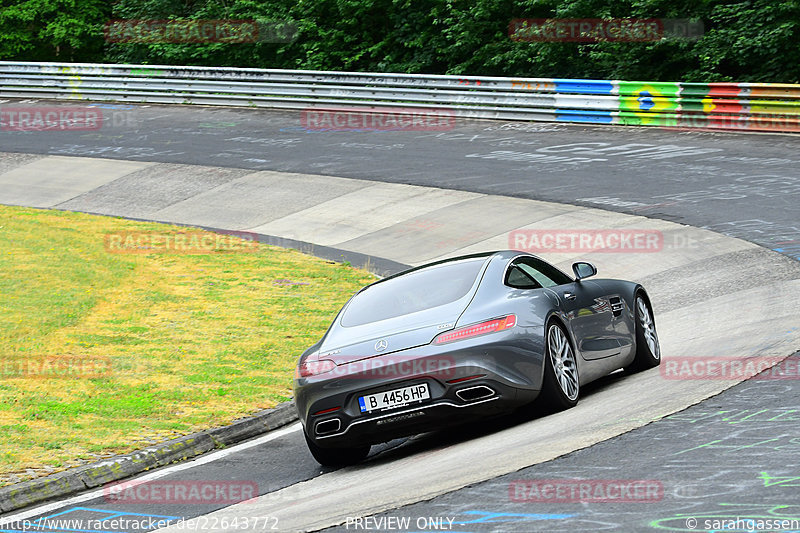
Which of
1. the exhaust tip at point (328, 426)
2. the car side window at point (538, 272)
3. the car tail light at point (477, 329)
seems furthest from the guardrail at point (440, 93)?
the exhaust tip at point (328, 426)

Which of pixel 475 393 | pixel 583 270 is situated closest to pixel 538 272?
pixel 583 270

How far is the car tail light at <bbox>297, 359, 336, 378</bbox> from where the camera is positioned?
794 centimetres

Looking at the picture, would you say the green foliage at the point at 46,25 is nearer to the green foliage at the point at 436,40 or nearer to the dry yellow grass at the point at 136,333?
the green foliage at the point at 436,40

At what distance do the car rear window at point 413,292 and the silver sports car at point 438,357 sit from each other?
11 mm

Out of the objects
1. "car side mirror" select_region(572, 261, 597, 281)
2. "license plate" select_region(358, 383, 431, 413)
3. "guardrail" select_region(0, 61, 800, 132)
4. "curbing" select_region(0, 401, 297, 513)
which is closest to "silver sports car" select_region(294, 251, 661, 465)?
"license plate" select_region(358, 383, 431, 413)

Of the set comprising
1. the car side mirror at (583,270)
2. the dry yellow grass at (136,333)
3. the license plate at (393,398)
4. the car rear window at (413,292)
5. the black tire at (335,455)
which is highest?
the car rear window at (413,292)

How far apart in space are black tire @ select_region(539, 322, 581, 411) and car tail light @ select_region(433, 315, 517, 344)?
1.13 ft

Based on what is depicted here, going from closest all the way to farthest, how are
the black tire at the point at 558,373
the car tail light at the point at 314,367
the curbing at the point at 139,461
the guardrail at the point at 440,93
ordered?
1. the curbing at the point at 139,461
2. the car tail light at the point at 314,367
3. the black tire at the point at 558,373
4. the guardrail at the point at 440,93

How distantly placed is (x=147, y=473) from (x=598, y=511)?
398cm

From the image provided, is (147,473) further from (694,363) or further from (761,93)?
(761,93)

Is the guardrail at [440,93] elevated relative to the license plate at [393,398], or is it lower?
elevated

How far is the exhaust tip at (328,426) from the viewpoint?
7801mm

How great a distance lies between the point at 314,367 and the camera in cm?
803

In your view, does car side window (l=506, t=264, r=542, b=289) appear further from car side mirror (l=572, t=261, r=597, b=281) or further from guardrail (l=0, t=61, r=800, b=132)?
guardrail (l=0, t=61, r=800, b=132)
